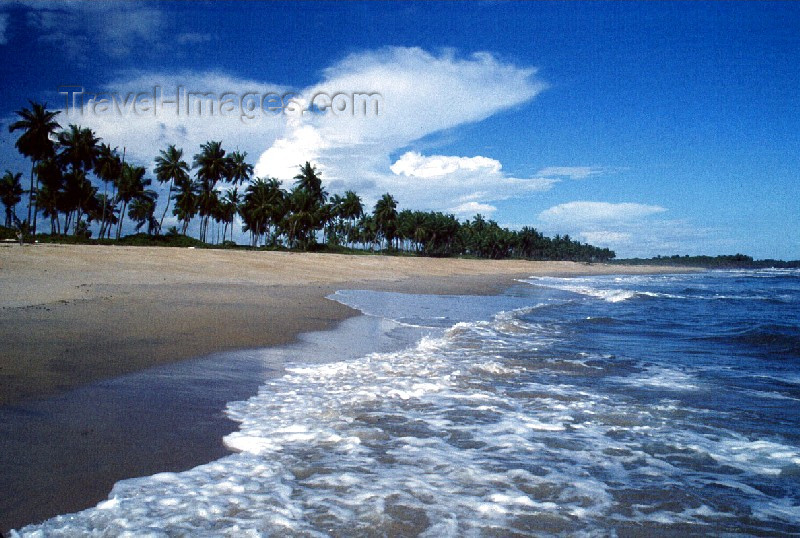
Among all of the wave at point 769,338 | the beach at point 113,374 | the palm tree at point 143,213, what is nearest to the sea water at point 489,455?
the beach at point 113,374

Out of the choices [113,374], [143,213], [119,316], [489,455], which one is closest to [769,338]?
[489,455]

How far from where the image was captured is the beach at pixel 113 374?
3084 millimetres

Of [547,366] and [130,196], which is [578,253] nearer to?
[130,196]

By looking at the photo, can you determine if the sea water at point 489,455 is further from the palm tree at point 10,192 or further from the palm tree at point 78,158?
the palm tree at point 10,192

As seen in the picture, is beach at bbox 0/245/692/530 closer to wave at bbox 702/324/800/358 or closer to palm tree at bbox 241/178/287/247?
wave at bbox 702/324/800/358

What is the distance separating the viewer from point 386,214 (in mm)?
95250

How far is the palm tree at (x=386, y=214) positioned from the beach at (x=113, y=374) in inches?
3240

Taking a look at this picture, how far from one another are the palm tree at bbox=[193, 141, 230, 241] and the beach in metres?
55.8

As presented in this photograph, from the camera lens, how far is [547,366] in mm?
7102

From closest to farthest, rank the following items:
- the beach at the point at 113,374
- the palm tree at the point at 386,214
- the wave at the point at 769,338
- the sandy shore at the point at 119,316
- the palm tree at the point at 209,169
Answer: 1. the beach at the point at 113,374
2. the sandy shore at the point at 119,316
3. the wave at the point at 769,338
4. the palm tree at the point at 209,169
5. the palm tree at the point at 386,214

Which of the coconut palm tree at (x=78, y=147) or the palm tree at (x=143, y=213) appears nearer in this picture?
the coconut palm tree at (x=78, y=147)

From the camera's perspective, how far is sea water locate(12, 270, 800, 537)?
8.96 feet

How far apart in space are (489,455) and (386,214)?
303ft

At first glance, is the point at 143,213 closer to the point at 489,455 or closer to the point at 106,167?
the point at 106,167
